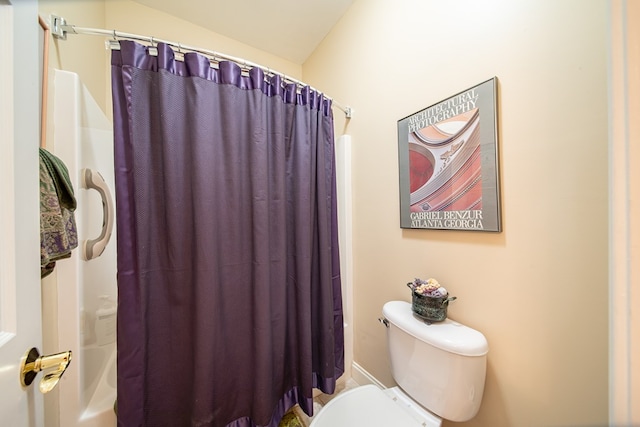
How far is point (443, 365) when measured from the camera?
0.78 meters

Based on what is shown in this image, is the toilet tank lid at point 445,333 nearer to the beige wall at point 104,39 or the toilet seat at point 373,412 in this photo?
the toilet seat at point 373,412

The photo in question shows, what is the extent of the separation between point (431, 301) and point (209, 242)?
3.14ft

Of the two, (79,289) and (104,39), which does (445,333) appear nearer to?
(79,289)

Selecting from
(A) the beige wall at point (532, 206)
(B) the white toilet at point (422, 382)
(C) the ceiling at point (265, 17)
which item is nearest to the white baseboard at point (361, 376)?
(B) the white toilet at point (422, 382)

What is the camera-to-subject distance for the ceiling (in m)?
1.34

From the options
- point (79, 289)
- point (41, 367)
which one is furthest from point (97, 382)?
point (41, 367)

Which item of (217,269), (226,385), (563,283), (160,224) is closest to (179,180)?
(160,224)

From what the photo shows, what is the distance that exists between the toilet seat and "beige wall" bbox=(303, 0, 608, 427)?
252mm

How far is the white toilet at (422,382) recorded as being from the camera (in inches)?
29.9

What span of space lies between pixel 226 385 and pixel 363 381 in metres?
0.85

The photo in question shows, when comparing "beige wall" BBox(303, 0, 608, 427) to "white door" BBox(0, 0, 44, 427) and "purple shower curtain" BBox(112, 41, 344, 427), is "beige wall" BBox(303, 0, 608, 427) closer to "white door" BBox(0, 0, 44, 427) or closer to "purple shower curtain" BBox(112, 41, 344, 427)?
"purple shower curtain" BBox(112, 41, 344, 427)

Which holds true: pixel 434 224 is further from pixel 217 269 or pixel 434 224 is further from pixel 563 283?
pixel 217 269

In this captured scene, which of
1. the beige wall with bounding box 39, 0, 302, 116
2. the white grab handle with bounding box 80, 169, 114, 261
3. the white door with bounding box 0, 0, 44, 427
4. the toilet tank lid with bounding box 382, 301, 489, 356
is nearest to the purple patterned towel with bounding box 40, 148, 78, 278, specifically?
the white door with bounding box 0, 0, 44, 427

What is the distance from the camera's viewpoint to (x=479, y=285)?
845 mm
